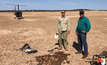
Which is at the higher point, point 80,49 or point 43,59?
point 80,49

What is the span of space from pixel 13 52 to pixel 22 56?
2.70ft

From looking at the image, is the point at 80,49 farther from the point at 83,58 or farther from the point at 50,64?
the point at 50,64

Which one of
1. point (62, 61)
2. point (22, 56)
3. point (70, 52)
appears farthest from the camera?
point (70, 52)

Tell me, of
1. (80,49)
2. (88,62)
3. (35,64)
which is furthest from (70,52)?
(35,64)

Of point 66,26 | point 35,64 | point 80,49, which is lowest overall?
point 35,64

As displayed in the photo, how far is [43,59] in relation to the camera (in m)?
4.64

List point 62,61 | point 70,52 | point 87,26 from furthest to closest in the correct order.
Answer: point 70,52 < point 62,61 < point 87,26

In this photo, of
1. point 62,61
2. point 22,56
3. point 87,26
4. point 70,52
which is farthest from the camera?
point 70,52

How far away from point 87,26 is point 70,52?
1.96m

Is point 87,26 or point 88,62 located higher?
point 87,26

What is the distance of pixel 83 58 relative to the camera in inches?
181

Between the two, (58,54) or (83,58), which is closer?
(83,58)

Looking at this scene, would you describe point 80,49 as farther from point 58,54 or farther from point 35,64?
point 35,64

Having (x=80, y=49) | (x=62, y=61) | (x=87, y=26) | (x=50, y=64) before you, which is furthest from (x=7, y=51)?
(x=87, y=26)
